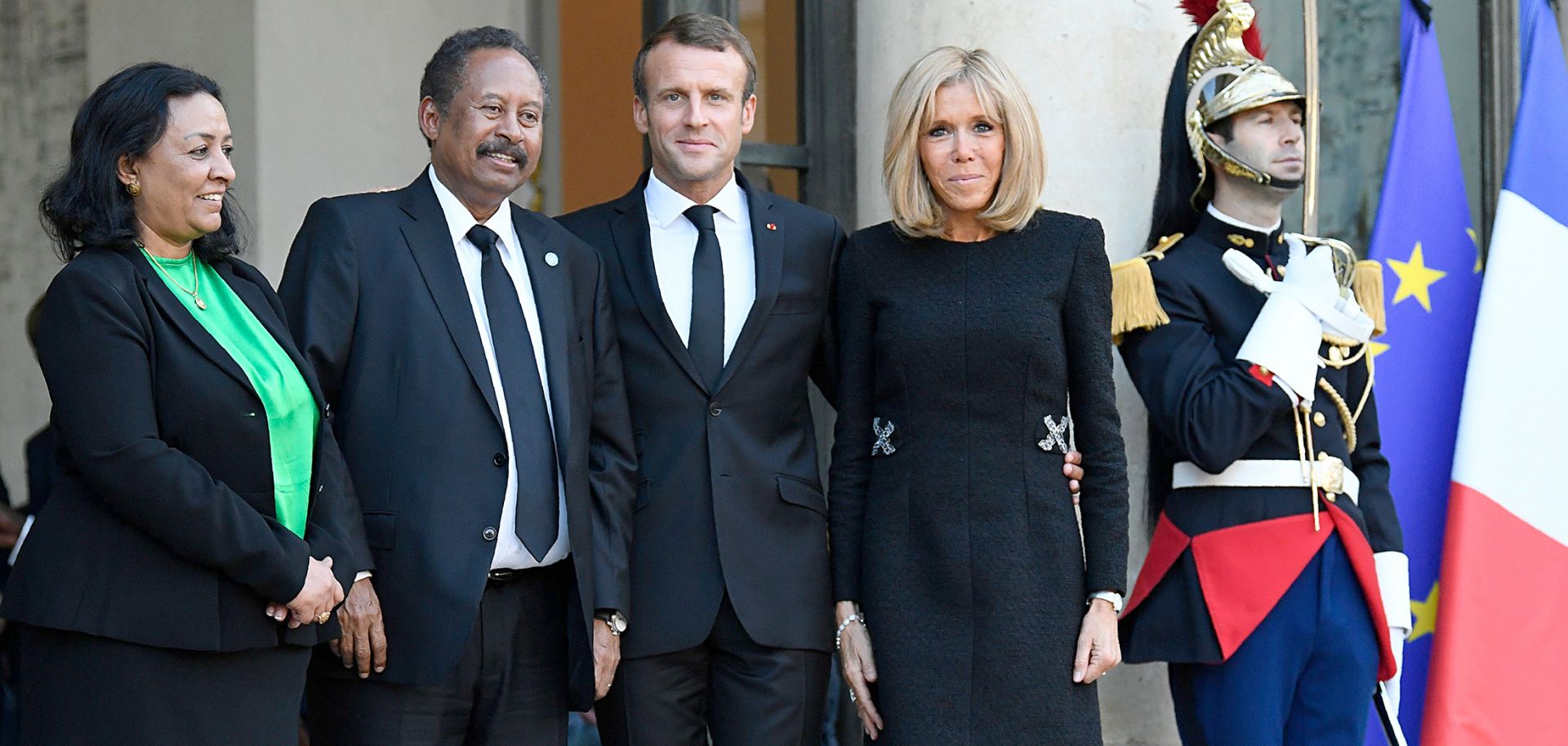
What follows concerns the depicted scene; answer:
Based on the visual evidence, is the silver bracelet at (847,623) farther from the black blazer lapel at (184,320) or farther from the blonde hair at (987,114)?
the black blazer lapel at (184,320)

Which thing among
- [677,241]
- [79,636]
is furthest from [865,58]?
[79,636]

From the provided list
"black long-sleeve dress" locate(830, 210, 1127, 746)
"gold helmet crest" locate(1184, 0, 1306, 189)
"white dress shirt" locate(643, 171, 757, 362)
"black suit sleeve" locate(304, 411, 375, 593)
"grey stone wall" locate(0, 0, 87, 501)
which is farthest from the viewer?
"grey stone wall" locate(0, 0, 87, 501)

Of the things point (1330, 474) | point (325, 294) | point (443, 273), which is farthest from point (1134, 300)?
point (325, 294)

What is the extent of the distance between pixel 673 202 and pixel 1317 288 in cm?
141

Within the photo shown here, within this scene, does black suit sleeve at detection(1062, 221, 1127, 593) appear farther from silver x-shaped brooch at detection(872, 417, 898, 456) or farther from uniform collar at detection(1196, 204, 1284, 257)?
uniform collar at detection(1196, 204, 1284, 257)

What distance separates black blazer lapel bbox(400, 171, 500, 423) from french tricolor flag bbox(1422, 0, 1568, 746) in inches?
102

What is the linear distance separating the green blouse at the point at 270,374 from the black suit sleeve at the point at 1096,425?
1.43 metres

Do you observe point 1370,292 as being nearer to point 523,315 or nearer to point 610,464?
point 610,464

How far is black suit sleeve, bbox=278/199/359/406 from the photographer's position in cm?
327

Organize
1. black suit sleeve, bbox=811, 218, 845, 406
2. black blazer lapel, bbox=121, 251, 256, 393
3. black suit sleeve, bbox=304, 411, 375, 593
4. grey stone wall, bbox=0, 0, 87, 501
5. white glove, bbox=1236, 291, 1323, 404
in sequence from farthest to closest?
grey stone wall, bbox=0, 0, 87, 501 → white glove, bbox=1236, 291, 1323, 404 → black suit sleeve, bbox=811, 218, 845, 406 → black suit sleeve, bbox=304, 411, 375, 593 → black blazer lapel, bbox=121, 251, 256, 393

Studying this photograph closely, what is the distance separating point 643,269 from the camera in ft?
12.0

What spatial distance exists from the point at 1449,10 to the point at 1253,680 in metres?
2.80

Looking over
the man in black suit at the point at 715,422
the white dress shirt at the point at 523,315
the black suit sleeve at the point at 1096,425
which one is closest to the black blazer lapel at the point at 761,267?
the man in black suit at the point at 715,422

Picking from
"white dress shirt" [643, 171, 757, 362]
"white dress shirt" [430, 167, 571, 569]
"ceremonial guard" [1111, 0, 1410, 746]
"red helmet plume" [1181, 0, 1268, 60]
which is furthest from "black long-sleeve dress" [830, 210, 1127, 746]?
"red helmet plume" [1181, 0, 1268, 60]
